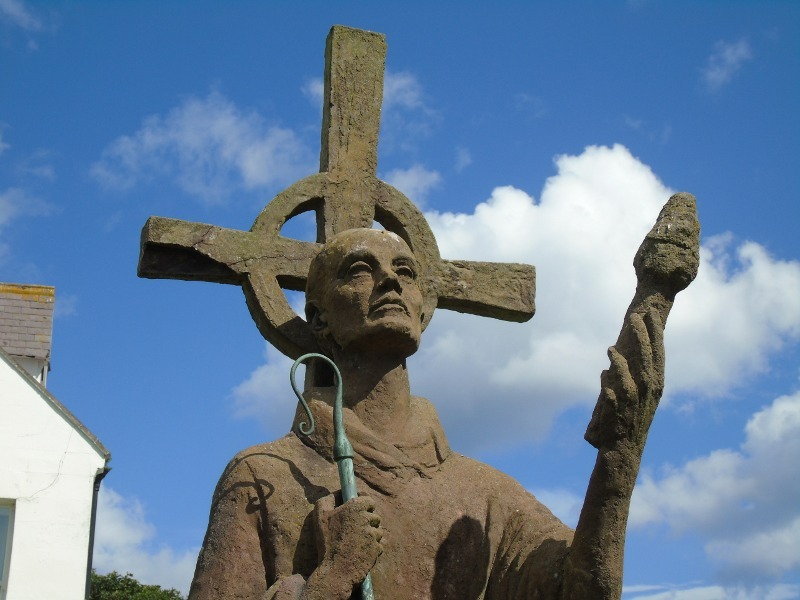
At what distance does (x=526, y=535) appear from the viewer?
346 inches

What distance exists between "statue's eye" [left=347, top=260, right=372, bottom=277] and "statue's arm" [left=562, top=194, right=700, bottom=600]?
5.68 ft

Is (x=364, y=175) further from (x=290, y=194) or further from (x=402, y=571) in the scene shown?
(x=402, y=571)

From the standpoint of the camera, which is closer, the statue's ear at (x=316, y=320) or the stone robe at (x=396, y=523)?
the stone robe at (x=396, y=523)

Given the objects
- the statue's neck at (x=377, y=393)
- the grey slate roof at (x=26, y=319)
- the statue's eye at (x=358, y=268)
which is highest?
the grey slate roof at (x=26, y=319)

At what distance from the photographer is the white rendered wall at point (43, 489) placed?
59.7 ft

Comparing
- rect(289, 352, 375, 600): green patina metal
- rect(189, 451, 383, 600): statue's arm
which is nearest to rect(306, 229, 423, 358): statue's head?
rect(289, 352, 375, 600): green patina metal

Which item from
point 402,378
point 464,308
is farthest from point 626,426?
point 464,308

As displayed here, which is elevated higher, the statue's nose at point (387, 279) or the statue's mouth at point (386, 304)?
the statue's nose at point (387, 279)

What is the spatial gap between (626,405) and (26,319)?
46.8 ft

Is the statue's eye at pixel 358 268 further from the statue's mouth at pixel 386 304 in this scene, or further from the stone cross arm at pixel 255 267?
the stone cross arm at pixel 255 267

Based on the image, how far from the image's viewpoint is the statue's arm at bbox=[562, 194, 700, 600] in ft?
25.5

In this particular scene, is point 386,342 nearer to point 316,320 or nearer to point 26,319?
point 316,320

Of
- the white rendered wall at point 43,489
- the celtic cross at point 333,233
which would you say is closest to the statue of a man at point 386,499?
the celtic cross at point 333,233

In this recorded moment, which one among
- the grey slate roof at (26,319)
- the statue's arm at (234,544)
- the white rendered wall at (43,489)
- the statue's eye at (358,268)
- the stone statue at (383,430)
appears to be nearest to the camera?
the stone statue at (383,430)
